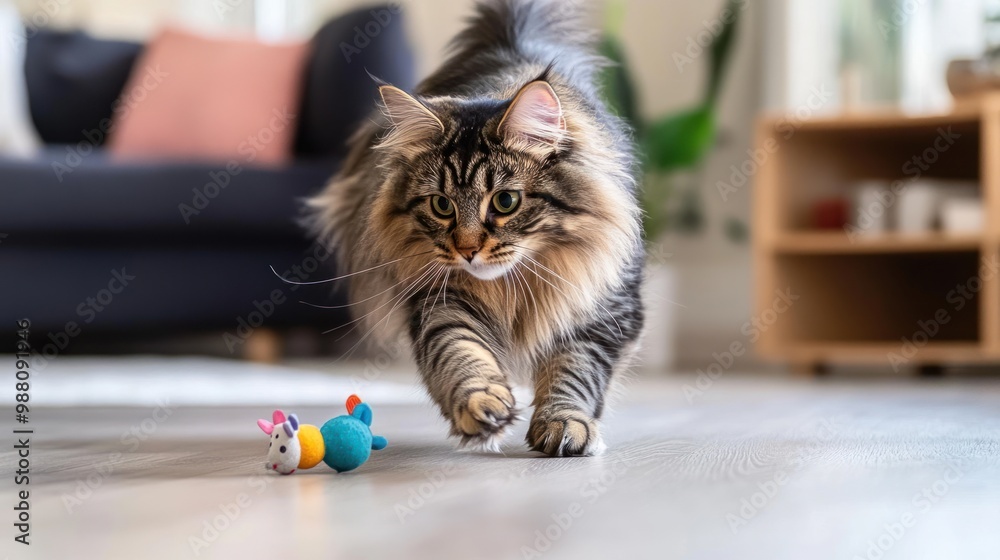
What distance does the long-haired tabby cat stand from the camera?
142 cm

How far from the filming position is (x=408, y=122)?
154 centimetres

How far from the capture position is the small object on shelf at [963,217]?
3197 millimetres

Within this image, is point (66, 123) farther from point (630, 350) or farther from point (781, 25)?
point (630, 350)

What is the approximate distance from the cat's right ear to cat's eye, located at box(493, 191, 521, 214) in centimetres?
15

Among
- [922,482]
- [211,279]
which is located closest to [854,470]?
[922,482]

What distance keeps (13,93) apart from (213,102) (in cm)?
91

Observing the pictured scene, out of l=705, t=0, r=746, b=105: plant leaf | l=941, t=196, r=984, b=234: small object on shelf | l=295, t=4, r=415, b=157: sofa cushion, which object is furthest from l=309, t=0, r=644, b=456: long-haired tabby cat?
l=705, t=0, r=746, b=105: plant leaf

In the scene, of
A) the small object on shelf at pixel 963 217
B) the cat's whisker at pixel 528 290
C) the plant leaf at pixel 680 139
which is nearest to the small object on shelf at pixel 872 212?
the small object on shelf at pixel 963 217

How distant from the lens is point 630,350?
168 centimetres

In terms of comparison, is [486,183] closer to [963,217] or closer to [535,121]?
[535,121]

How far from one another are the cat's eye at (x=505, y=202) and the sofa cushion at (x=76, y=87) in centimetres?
306

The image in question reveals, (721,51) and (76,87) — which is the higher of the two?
(721,51)

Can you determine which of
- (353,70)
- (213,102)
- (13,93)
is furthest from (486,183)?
(13,93)

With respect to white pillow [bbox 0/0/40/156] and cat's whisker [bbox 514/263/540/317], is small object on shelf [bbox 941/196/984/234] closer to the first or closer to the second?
cat's whisker [bbox 514/263/540/317]
